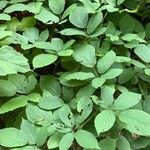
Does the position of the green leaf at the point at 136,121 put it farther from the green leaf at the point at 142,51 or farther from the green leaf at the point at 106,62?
the green leaf at the point at 142,51

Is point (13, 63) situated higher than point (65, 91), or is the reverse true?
point (13, 63)

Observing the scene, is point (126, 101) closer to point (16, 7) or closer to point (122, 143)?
point (122, 143)

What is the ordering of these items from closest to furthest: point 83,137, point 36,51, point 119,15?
point 83,137
point 36,51
point 119,15

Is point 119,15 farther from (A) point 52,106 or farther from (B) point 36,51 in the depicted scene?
Result: (A) point 52,106

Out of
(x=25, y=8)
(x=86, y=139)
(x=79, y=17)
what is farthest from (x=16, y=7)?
(x=86, y=139)

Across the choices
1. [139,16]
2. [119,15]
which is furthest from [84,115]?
[139,16]

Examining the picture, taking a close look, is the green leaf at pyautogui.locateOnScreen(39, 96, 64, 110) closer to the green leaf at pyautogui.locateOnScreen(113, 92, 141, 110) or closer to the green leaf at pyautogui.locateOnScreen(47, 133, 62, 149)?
the green leaf at pyautogui.locateOnScreen(47, 133, 62, 149)

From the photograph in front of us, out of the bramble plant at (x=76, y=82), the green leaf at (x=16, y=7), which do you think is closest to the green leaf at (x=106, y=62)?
the bramble plant at (x=76, y=82)

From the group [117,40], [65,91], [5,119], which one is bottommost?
[5,119]
